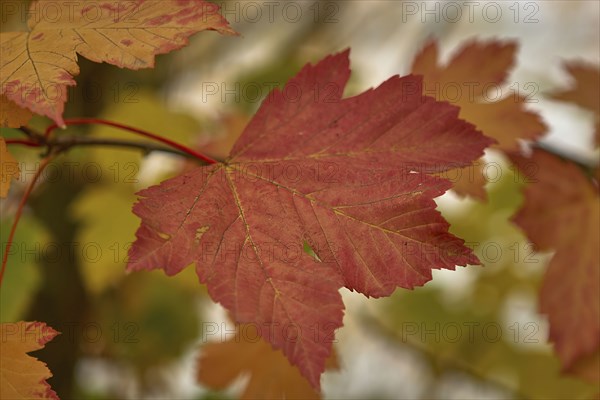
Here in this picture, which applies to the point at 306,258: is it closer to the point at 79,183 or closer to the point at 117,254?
the point at 117,254

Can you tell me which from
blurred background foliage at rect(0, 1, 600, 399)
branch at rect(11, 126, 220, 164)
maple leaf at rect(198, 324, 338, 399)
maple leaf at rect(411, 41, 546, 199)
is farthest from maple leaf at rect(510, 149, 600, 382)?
branch at rect(11, 126, 220, 164)

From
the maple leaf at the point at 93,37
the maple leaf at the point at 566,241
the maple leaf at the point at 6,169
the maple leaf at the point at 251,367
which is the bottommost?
the maple leaf at the point at 251,367

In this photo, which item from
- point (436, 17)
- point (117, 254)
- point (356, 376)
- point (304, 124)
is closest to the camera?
point (304, 124)

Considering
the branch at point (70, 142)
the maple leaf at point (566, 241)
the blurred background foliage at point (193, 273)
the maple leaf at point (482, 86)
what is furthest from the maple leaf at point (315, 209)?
the blurred background foliage at point (193, 273)

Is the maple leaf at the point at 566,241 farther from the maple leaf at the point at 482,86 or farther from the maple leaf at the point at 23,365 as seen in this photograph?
the maple leaf at the point at 23,365

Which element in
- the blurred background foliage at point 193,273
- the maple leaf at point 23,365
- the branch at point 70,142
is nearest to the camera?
the maple leaf at point 23,365

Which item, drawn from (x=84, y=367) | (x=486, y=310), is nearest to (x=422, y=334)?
(x=486, y=310)

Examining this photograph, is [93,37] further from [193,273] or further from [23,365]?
[193,273]
